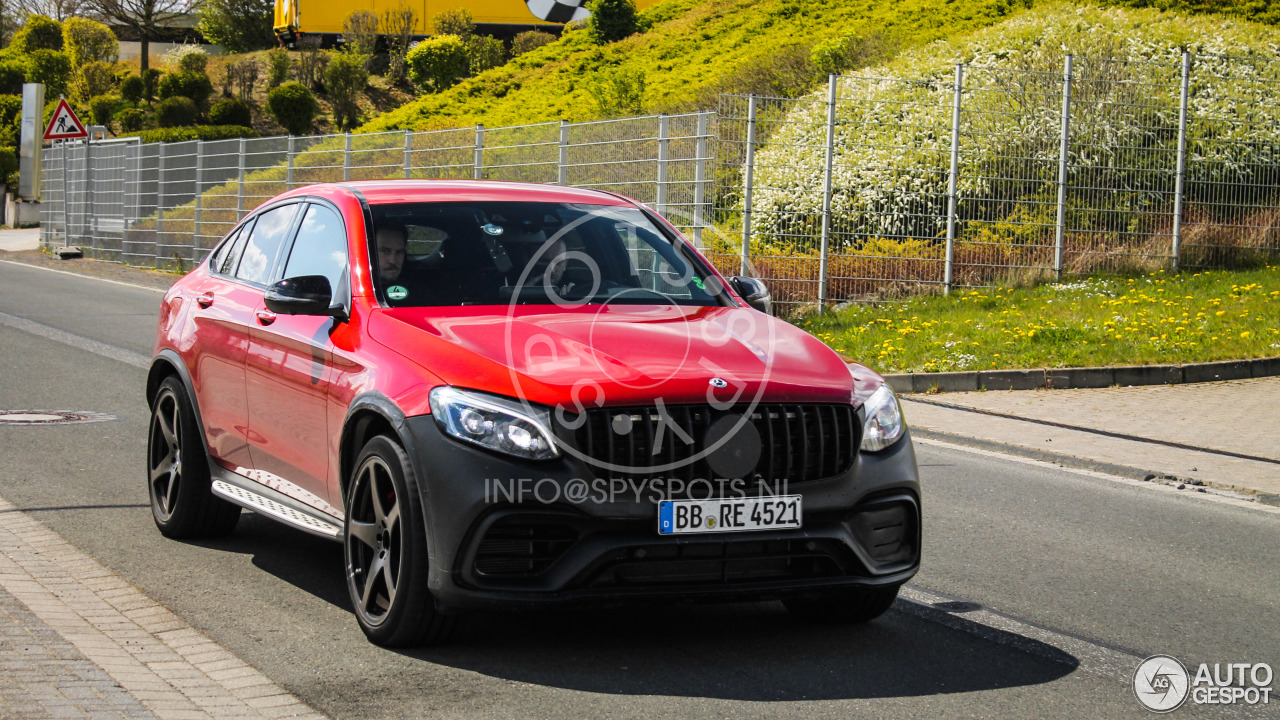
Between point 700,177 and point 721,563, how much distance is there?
45.0ft

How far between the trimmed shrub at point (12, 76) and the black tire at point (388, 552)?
7691cm

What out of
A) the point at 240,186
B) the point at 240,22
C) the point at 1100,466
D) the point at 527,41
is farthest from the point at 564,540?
the point at 240,22

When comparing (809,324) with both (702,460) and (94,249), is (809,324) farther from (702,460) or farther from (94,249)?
(94,249)

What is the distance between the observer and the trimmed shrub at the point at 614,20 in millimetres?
60750

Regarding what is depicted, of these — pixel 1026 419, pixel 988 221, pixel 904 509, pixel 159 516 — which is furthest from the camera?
pixel 988 221

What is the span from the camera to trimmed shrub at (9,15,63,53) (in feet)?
264

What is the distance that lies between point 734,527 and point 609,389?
0.62 meters

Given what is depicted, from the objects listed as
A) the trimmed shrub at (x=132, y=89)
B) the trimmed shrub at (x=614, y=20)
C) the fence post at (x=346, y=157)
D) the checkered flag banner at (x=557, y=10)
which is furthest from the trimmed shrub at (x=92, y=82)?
the fence post at (x=346, y=157)

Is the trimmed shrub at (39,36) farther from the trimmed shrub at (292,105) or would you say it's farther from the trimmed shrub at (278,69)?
the trimmed shrub at (292,105)

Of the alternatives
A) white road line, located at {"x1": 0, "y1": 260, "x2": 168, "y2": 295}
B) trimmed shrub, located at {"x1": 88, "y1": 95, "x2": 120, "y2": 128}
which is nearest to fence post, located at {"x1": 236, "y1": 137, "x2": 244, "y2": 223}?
white road line, located at {"x1": 0, "y1": 260, "x2": 168, "y2": 295}

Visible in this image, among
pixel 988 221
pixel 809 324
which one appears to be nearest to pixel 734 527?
pixel 809 324

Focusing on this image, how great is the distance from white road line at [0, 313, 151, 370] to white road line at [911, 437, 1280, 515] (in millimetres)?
7654

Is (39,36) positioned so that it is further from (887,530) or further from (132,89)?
(887,530)

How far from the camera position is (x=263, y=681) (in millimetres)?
4621
